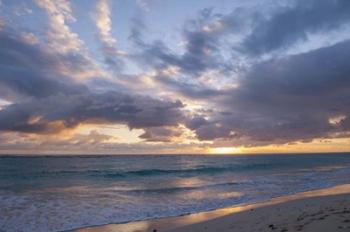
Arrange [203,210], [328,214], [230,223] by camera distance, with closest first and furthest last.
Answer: [328,214]
[230,223]
[203,210]

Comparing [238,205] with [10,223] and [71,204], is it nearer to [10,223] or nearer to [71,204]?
[71,204]

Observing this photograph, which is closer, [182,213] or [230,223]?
[230,223]

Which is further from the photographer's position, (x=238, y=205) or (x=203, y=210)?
(x=238, y=205)

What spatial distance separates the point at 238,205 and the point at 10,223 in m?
13.2

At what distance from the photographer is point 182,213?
18297mm

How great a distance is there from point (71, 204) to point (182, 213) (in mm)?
7612

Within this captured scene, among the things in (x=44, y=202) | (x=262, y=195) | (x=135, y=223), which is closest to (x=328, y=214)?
(x=135, y=223)

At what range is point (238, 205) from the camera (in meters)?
21.0

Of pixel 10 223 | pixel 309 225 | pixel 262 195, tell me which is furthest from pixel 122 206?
pixel 309 225

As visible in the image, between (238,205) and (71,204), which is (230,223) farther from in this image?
(71,204)

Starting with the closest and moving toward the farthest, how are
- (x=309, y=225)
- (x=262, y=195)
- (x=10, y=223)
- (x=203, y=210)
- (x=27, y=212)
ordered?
1. (x=309, y=225)
2. (x=10, y=223)
3. (x=27, y=212)
4. (x=203, y=210)
5. (x=262, y=195)

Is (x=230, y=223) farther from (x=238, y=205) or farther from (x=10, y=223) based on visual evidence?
(x=10, y=223)

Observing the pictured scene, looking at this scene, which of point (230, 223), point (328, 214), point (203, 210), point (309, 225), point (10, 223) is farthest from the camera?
point (203, 210)

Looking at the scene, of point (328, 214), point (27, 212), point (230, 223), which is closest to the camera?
point (328, 214)
